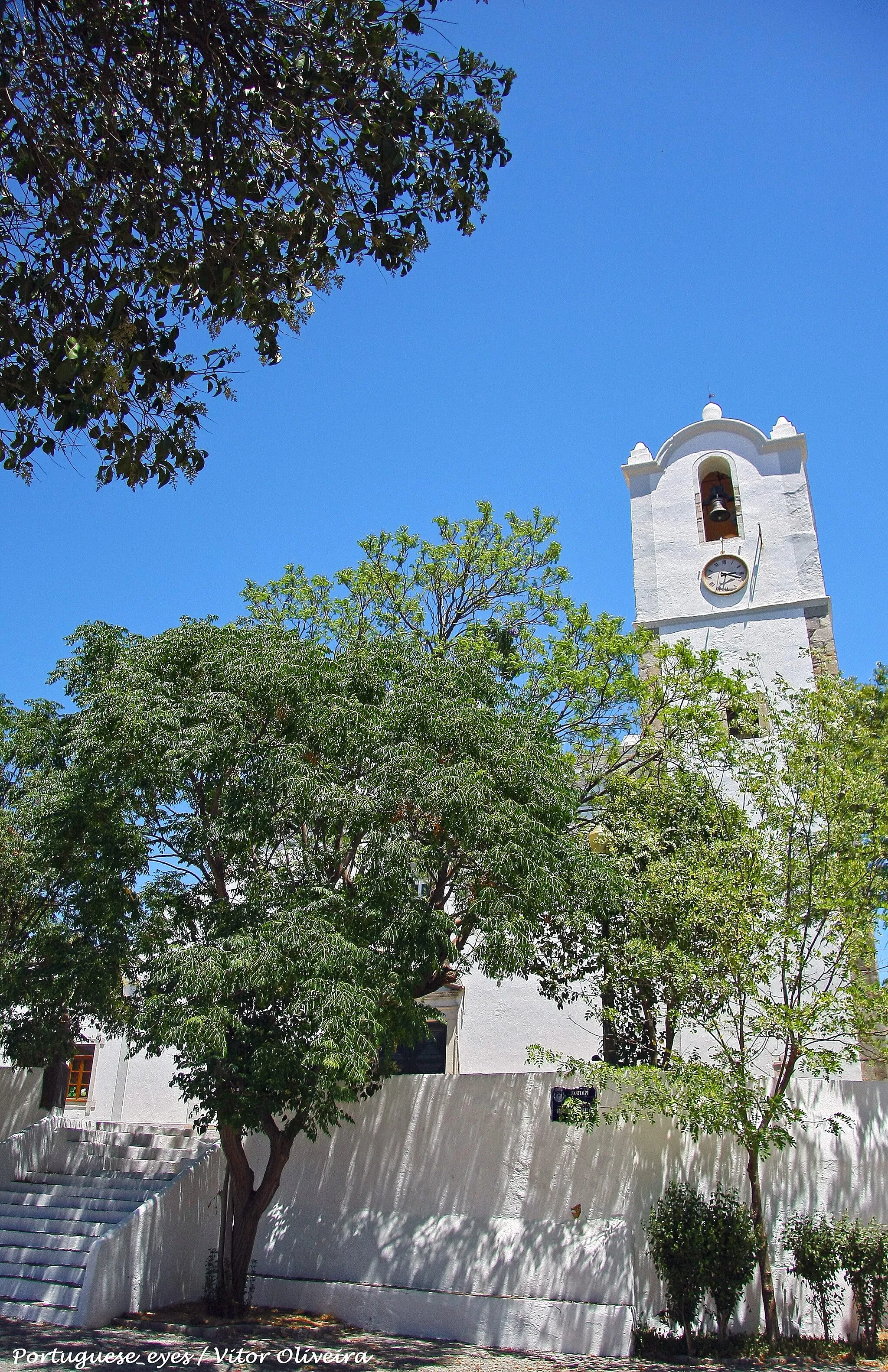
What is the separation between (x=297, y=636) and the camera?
35.0 ft

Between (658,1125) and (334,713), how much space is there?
5053 mm

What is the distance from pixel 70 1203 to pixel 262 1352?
4906 millimetres

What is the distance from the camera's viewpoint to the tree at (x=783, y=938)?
8305 millimetres

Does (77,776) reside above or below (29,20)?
below

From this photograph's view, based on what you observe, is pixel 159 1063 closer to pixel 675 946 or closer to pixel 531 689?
pixel 531 689

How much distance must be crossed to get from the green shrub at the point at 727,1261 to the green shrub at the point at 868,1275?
30.8 inches

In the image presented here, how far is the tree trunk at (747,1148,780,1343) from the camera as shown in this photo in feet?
27.3

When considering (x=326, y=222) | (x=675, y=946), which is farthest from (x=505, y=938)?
(x=326, y=222)

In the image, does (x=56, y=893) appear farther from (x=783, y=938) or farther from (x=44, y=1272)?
(x=783, y=938)

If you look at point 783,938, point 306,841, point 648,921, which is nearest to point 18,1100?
point 306,841

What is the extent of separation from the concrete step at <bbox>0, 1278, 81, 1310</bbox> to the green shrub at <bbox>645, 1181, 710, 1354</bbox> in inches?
220

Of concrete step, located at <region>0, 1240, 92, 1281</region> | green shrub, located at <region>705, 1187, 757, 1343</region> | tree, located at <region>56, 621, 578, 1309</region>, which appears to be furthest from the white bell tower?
concrete step, located at <region>0, 1240, 92, 1281</region>

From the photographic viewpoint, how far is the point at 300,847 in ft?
33.6

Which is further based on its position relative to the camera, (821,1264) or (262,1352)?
(821,1264)
